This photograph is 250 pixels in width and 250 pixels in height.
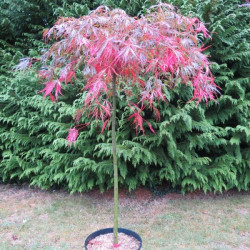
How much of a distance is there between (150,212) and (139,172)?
0.56 m

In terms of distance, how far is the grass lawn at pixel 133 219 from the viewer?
261 centimetres

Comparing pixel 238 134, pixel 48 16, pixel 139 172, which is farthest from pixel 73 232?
pixel 48 16

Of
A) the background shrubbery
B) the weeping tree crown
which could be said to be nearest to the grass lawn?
the background shrubbery

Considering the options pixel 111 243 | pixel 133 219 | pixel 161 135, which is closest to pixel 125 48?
pixel 111 243

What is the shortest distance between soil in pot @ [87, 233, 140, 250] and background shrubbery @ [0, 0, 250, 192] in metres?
1.10

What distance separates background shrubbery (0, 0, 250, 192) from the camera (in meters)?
3.16

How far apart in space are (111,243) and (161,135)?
1.45m

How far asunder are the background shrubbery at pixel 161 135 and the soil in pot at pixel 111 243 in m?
1.10

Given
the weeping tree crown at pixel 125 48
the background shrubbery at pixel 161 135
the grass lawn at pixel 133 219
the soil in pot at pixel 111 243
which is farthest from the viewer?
the background shrubbery at pixel 161 135

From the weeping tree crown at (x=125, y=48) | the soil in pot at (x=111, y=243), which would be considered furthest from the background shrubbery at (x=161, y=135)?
the weeping tree crown at (x=125, y=48)

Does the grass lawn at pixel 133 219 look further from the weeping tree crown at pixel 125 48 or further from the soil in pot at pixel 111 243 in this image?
the weeping tree crown at pixel 125 48

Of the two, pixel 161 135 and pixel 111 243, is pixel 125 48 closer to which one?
pixel 111 243

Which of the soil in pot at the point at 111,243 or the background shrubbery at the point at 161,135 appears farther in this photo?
the background shrubbery at the point at 161,135

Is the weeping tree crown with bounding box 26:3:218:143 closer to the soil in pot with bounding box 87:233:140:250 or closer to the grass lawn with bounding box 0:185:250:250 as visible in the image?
the soil in pot with bounding box 87:233:140:250
